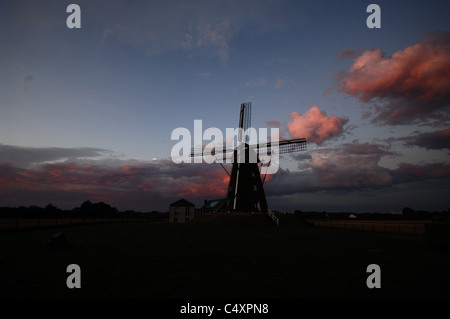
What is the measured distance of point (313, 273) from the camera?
26.7ft

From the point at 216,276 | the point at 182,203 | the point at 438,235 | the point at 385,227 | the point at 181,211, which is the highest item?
the point at 216,276

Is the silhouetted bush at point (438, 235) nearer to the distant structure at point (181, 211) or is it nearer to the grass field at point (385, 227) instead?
the grass field at point (385, 227)

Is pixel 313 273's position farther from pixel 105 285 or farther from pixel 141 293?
pixel 105 285

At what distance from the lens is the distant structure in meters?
63.7

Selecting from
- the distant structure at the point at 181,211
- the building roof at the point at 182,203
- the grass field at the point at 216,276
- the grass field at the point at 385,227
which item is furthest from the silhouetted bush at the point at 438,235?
the building roof at the point at 182,203

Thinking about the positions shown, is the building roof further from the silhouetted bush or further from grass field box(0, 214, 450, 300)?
the silhouetted bush

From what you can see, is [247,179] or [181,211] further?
[181,211]

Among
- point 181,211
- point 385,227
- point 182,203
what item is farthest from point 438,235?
point 182,203

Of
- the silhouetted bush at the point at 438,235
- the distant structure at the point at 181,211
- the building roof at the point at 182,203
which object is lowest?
the distant structure at the point at 181,211

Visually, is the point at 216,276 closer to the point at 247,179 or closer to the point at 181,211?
the point at 247,179

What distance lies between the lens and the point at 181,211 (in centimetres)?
6450

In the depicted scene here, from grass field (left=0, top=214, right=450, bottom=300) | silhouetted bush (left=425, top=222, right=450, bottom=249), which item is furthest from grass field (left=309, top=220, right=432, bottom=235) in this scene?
grass field (left=0, top=214, right=450, bottom=300)

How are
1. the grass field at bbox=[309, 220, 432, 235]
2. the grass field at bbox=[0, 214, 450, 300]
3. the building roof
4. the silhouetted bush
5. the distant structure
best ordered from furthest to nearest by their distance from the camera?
the building roof < the distant structure < the grass field at bbox=[309, 220, 432, 235] < the silhouetted bush < the grass field at bbox=[0, 214, 450, 300]

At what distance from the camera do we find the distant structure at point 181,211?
6374cm
